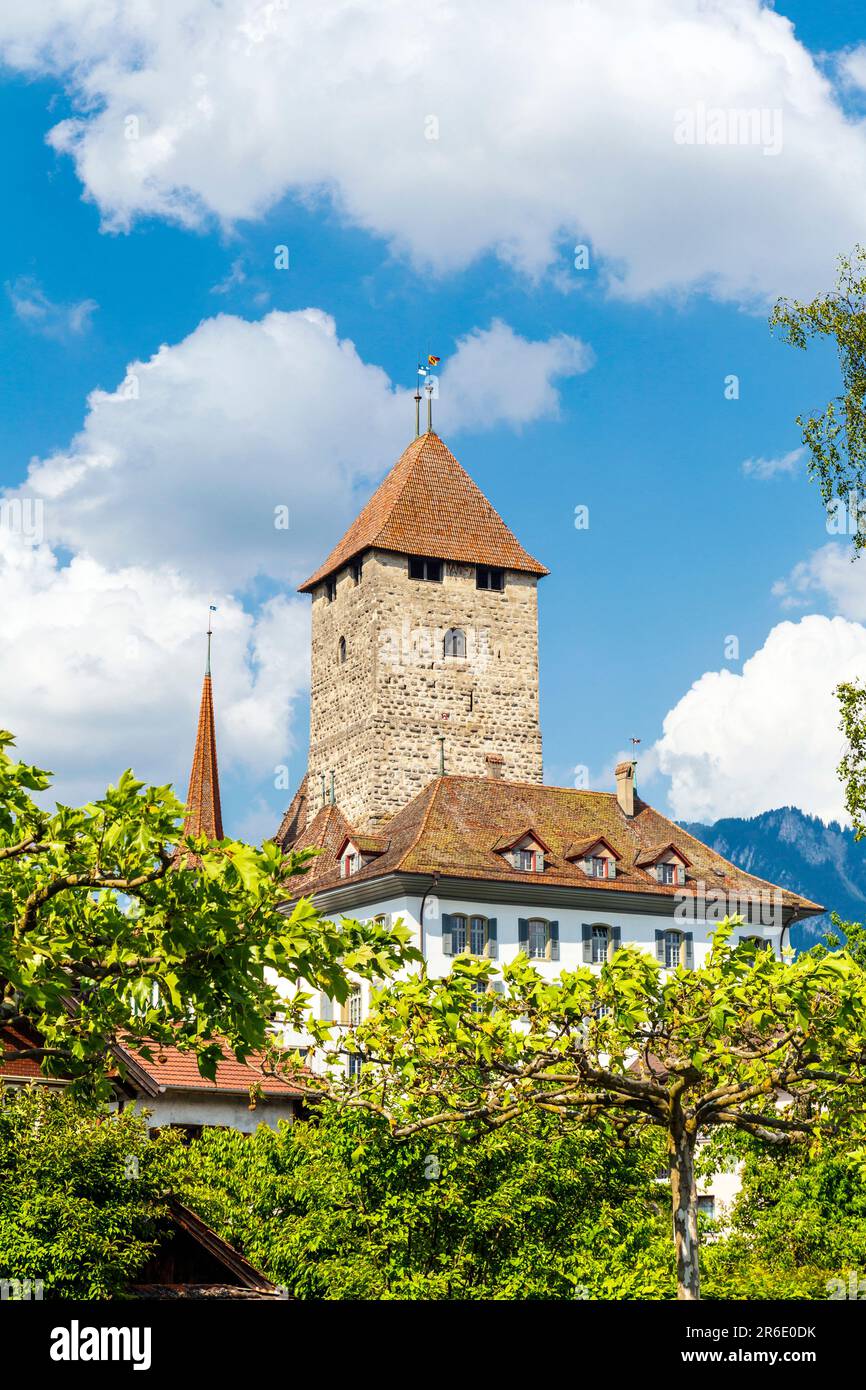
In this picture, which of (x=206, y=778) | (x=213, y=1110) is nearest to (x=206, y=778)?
(x=206, y=778)

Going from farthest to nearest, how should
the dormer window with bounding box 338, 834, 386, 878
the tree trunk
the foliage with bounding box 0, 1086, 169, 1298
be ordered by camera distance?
the dormer window with bounding box 338, 834, 386, 878 → the foliage with bounding box 0, 1086, 169, 1298 → the tree trunk

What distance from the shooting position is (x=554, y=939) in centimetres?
5309

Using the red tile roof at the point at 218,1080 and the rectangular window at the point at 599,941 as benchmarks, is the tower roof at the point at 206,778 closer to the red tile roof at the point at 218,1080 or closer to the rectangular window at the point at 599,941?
the rectangular window at the point at 599,941

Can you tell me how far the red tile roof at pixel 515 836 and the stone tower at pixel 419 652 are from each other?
95.8 inches

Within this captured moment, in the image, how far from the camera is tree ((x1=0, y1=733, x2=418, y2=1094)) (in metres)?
8.93

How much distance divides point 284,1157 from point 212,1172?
307 cm

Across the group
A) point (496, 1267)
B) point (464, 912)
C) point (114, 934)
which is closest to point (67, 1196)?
point (496, 1267)

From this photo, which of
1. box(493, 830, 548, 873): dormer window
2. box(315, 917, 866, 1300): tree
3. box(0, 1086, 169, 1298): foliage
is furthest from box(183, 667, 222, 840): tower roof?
box(315, 917, 866, 1300): tree

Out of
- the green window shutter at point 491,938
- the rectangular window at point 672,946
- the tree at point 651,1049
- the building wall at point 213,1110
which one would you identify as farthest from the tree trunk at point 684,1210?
the rectangular window at point 672,946

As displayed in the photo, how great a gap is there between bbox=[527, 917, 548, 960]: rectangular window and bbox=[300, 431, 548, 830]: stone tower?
8163mm

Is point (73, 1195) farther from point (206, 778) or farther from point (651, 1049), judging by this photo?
point (206, 778)

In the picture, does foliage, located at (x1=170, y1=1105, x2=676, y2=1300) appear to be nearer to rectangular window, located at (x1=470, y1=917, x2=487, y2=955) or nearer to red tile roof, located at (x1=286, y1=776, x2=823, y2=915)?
rectangular window, located at (x1=470, y1=917, x2=487, y2=955)

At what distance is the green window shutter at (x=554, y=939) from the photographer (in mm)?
52688

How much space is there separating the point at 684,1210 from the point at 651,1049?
1.62 meters
